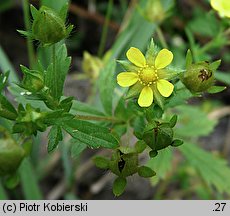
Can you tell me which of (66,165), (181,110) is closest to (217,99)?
(181,110)

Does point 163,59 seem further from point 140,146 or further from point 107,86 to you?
point 107,86

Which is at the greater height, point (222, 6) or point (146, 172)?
point (222, 6)

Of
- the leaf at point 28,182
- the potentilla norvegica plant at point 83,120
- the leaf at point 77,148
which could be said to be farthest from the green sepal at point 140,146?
the leaf at point 28,182

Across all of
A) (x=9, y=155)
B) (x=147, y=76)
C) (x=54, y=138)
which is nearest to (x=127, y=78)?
(x=147, y=76)

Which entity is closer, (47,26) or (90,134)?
(47,26)

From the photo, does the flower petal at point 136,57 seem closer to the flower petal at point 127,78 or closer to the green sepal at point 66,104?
the flower petal at point 127,78
